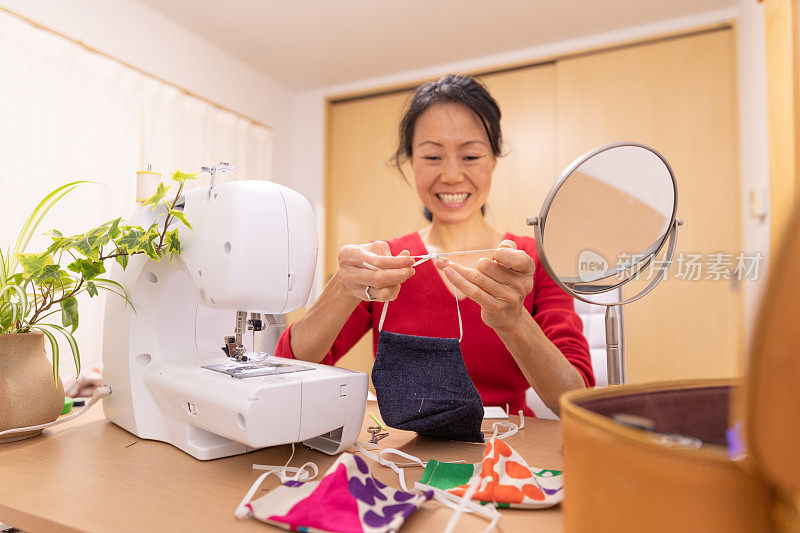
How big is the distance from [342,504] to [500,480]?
7.6 inches

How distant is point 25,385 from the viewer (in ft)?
2.74

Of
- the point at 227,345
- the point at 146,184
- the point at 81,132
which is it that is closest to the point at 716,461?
the point at 227,345

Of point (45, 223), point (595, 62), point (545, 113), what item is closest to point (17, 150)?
point (45, 223)

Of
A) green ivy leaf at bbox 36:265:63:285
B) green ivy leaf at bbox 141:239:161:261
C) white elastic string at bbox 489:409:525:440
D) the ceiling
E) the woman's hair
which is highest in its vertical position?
the ceiling

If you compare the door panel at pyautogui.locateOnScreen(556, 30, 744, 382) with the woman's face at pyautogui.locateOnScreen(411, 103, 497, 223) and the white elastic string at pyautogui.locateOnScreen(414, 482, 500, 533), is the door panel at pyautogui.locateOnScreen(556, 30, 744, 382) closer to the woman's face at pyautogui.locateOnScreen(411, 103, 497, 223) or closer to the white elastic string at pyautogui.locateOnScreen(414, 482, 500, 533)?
the woman's face at pyautogui.locateOnScreen(411, 103, 497, 223)

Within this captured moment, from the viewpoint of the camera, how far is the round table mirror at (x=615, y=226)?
2.37 feet

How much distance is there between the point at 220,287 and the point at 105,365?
0.38m

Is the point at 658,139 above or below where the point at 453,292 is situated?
above

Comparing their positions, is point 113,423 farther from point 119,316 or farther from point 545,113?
point 545,113

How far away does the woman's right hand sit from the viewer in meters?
0.87

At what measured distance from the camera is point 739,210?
2.60m

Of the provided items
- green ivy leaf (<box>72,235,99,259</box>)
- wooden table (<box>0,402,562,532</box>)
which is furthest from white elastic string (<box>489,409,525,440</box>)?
green ivy leaf (<box>72,235,99,259</box>)

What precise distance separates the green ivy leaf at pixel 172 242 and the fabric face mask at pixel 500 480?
21.6 inches

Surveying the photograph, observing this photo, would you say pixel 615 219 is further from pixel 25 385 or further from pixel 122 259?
pixel 25 385
